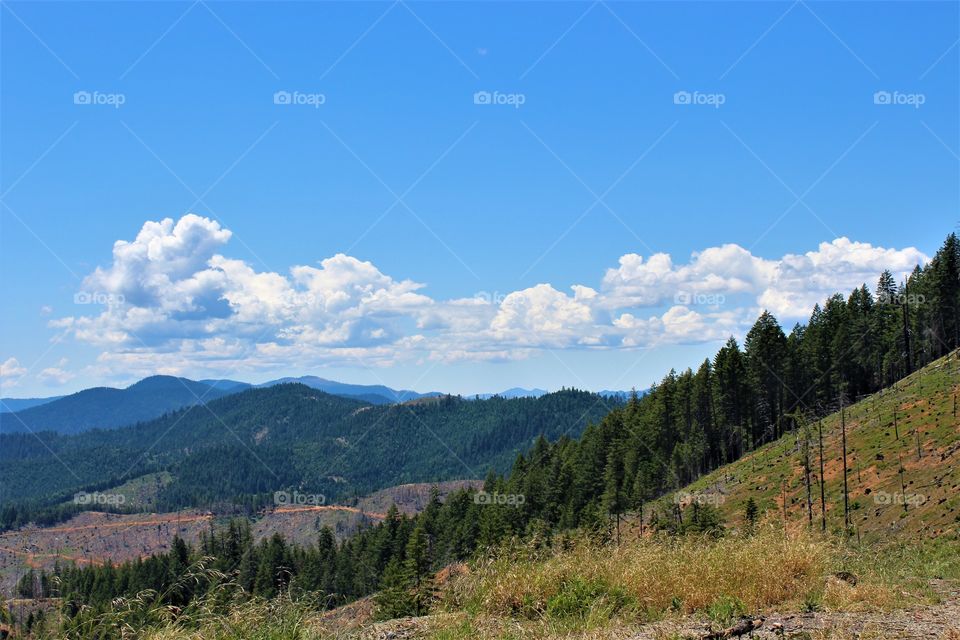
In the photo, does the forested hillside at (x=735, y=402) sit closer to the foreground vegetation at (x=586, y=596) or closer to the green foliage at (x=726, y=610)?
the foreground vegetation at (x=586, y=596)

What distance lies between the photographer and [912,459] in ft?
153

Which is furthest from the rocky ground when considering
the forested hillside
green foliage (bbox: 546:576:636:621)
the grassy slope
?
the forested hillside

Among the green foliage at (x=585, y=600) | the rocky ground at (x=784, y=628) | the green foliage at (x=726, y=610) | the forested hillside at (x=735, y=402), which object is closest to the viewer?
the rocky ground at (x=784, y=628)

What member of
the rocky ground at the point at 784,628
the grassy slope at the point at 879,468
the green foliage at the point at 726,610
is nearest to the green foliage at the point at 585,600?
the rocky ground at the point at 784,628

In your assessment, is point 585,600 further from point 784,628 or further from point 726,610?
point 784,628

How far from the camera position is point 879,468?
161ft

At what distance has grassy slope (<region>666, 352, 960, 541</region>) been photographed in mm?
35281

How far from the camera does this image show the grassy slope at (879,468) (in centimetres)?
3528

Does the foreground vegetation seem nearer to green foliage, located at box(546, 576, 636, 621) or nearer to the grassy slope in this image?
green foliage, located at box(546, 576, 636, 621)

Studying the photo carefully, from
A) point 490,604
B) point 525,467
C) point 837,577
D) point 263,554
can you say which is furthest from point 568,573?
point 263,554

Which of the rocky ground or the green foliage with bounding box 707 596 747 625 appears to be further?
the green foliage with bounding box 707 596 747 625

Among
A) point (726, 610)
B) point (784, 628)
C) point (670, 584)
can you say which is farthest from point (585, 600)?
point (784, 628)

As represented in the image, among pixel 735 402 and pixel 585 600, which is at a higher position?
pixel 735 402

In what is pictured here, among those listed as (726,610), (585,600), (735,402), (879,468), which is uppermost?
Answer: (735,402)
